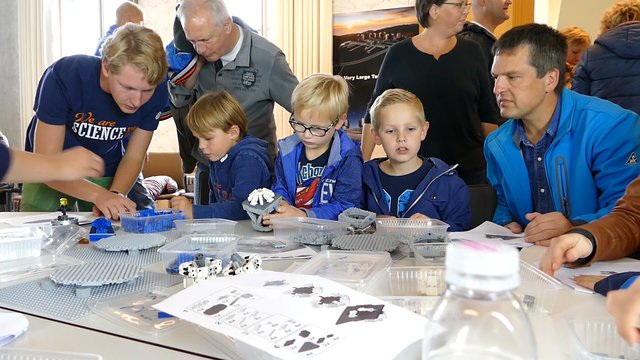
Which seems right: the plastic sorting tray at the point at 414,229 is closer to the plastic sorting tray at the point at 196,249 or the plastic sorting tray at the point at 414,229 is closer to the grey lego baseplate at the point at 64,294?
the plastic sorting tray at the point at 196,249

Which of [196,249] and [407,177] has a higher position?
[407,177]

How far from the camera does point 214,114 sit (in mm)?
2246

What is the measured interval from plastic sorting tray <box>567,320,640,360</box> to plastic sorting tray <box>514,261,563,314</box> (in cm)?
16

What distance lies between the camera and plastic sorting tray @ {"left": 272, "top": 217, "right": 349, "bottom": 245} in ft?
4.79

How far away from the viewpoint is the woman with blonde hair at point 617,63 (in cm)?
248

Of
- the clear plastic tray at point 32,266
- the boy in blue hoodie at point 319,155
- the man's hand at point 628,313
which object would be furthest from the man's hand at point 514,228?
the clear plastic tray at point 32,266

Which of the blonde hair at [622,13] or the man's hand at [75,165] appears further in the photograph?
the blonde hair at [622,13]

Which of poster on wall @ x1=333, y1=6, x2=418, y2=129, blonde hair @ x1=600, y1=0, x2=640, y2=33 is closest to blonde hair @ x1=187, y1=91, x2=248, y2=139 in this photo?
blonde hair @ x1=600, y1=0, x2=640, y2=33

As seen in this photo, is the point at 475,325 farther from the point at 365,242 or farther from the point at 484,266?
the point at 365,242

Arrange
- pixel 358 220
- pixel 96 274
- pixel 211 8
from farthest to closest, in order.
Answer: pixel 211 8 → pixel 358 220 → pixel 96 274

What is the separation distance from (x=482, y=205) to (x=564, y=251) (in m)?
0.92

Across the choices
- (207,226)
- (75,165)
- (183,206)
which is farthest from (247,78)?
(75,165)

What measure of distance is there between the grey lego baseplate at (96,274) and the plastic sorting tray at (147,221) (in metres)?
0.52

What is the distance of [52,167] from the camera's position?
1.32 metres
